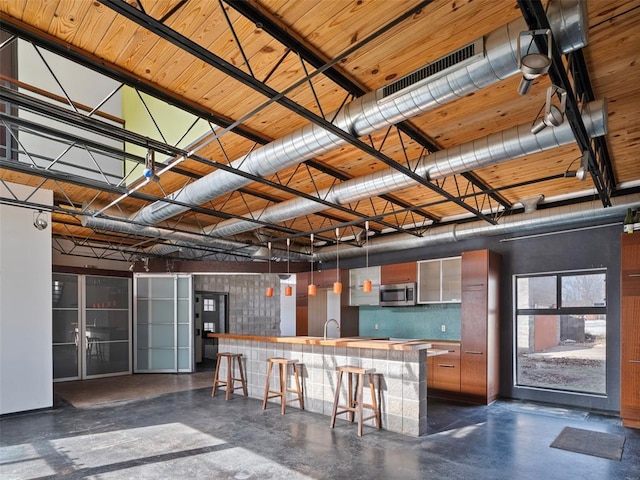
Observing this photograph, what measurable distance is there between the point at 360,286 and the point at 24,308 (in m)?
6.09

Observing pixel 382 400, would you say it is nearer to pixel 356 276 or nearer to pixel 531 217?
pixel 531 217

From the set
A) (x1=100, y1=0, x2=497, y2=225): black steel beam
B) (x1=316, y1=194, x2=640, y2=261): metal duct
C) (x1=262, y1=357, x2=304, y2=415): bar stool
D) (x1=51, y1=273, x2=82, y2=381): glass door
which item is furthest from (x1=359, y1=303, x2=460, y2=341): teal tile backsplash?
(x1=51, y1=273, x2=82, y2=381): glass door

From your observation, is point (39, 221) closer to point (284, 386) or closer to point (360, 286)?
point (284, 386)

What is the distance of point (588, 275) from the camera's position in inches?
251

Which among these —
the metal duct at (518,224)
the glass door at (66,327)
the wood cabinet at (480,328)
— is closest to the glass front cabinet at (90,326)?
the glass door at (66,327)

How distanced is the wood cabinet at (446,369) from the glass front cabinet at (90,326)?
23.0 feet

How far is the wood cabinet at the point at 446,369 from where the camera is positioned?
22.6ft

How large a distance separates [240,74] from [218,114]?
1310mm

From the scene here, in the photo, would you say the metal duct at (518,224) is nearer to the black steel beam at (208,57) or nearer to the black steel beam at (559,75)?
the black steel beam at (559,75)

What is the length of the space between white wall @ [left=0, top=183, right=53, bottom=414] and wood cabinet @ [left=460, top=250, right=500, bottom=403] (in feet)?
21.1

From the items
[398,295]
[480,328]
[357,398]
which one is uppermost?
[398,295]

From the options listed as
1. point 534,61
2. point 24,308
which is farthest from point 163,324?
point 534,61

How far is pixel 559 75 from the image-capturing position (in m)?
2.72

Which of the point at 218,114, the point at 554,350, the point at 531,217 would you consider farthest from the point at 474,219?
the point at 218,114
